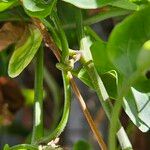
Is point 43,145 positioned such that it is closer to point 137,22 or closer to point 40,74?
point 40,74

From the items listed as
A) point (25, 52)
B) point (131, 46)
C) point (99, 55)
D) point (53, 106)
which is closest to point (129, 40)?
point (131, 46)

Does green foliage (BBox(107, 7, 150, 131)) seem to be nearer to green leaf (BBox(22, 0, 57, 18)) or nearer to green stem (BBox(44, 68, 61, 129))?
green leaf (BBox(22, 0, 57, 18))

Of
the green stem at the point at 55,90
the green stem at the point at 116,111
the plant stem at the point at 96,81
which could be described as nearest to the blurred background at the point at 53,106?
the green stem at the point at 55,90

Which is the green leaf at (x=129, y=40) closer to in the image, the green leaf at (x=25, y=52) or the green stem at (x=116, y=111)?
the green stem at (x=116, y=111)

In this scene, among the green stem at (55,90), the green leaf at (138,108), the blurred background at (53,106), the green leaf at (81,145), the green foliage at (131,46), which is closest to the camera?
the green foliage at (131,46)

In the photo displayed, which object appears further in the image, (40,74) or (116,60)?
(40,74)

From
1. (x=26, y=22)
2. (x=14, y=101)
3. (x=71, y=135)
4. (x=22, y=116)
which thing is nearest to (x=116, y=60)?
(x=26, y=22)

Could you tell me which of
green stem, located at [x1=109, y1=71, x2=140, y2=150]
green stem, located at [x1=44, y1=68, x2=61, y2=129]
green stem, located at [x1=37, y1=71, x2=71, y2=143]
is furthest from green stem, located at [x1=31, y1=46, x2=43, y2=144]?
green stem, located at [x1=44, y1=68, x2=61, y2=129]
